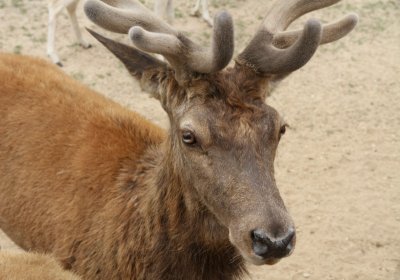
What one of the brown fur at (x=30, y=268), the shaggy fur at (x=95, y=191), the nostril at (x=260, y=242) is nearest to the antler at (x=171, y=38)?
the shaggy fur at (x=95, y=191)

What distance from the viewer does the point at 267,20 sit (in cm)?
450

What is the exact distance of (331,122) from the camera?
9867 millimetres

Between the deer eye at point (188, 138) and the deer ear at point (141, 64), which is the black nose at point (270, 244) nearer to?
the deer eye at point (188, 138)

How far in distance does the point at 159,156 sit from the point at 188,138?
0.94 meters

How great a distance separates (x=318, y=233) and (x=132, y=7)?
4024 millimetres

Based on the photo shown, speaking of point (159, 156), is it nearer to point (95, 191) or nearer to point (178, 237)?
point (95, 191)

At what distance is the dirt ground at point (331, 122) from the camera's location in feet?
24.0

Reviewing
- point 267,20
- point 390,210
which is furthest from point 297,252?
point 267,20

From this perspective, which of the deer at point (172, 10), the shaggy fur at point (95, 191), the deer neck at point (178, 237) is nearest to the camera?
the deer neck at point (178, 237)

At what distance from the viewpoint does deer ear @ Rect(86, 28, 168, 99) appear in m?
4.48

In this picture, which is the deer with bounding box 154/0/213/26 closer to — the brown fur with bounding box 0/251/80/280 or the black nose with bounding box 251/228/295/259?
the brown fur with bounding box 0/251/80/280

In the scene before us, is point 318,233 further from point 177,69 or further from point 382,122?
point 177,69

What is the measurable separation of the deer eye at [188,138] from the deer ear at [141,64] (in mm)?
550

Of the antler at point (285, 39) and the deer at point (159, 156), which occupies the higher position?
the antler at point (285, 39)
